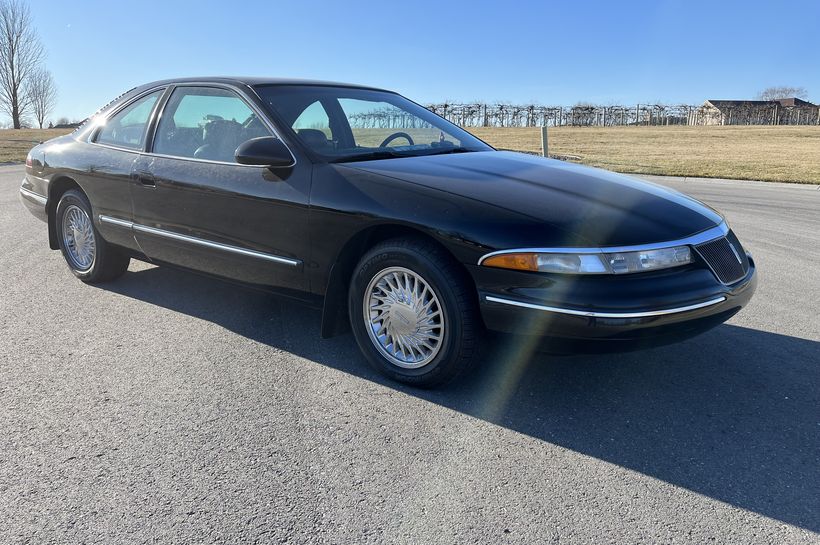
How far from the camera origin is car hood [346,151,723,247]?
282cm

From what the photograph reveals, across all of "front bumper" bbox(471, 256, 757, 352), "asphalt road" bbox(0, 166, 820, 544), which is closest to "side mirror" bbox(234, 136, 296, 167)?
"asphalt road" bbox(0, 166, 820, 544)

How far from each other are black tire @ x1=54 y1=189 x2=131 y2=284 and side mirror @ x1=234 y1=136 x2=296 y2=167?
1.91m

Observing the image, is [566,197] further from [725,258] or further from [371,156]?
[371,156]

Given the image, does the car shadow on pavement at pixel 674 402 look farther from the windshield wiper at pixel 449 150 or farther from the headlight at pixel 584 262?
the windshield wiper at pixel 449 150

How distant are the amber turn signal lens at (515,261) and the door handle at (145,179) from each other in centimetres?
247

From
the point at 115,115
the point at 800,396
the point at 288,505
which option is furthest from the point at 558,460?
the point at 115,115

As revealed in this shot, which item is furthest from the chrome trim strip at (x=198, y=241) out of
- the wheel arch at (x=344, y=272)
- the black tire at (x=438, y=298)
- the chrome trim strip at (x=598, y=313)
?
the chrome trim strip at (x=598, y=313)

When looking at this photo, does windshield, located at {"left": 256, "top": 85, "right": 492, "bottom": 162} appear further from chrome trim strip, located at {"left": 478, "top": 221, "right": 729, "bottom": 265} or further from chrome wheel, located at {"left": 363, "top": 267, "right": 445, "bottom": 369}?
chrome trim strip, located at {"left": 478, "top": 221, "right": 729, "bottom": 265}

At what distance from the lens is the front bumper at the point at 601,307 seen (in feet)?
8.79

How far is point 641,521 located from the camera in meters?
2.19

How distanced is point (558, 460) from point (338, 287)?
1.47 metres

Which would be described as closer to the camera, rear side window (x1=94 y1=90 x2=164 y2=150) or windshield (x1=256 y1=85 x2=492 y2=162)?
windshield (x1=256 y1=85 x2=492 y2=162)

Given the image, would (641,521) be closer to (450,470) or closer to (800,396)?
(450,470)

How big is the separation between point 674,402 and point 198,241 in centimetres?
282
